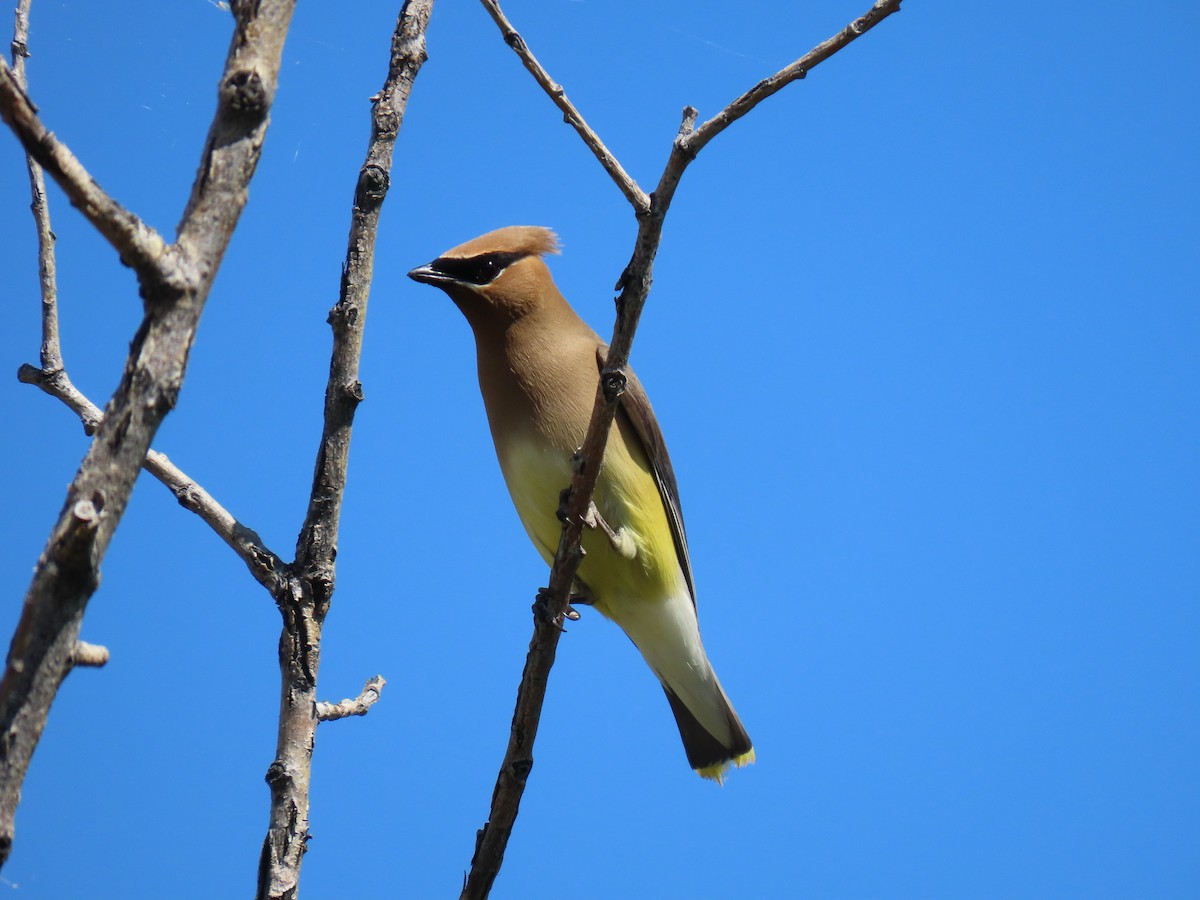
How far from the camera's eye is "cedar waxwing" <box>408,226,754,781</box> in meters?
4.14

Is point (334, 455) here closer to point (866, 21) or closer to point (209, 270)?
point (209, 270)

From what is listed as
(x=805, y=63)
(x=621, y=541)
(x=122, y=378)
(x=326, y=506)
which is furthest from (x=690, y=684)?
(x=122, y=378)

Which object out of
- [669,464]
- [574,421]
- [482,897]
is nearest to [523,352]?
[574,421]

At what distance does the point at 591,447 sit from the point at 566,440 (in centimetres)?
110

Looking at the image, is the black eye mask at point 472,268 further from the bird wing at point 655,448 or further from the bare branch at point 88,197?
the bare branch at point 88,197

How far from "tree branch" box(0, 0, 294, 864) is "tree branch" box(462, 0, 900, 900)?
3.31 ft

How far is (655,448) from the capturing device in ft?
14.6

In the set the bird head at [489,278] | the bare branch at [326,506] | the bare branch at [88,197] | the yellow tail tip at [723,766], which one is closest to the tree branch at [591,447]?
the bare branch at [326,506]

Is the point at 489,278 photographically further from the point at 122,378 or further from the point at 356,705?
the point at 122,378

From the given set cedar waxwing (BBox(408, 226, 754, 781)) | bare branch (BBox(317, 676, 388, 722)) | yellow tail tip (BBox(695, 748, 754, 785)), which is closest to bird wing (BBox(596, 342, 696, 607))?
cedar waxwing (BBox(408, 226, 754, 781))

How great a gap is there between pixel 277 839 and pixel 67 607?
47.8 inches

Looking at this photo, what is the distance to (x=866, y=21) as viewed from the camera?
2262 mm

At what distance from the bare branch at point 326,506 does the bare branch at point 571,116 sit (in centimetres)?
33

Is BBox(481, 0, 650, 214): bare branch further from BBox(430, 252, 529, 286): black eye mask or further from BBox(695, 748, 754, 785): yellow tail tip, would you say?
BBox(695, 748, 754, 785): yellow tail tip
